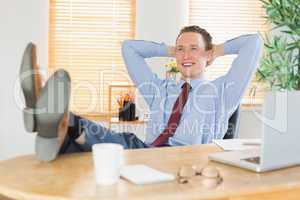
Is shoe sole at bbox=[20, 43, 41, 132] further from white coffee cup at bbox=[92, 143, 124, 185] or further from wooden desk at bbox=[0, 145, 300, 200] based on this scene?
white coffee cup at bbox=[92, 143, 124, 185]

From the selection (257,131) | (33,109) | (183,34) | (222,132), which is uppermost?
(183,34)

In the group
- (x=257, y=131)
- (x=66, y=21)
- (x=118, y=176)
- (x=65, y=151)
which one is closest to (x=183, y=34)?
(x=65, y=151)

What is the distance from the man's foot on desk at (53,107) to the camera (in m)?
1.18

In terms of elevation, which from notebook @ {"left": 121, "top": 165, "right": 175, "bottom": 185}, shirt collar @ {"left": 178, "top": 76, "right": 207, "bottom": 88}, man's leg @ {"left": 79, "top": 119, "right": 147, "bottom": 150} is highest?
shirt collar @ {"left": 178, "top": 76, "right": 207, "bottom": 88}

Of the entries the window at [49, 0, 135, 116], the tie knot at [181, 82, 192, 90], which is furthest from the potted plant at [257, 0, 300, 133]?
the window at [49, 0, 135, 116]

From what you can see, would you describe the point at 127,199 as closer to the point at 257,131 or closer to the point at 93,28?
the point at 93,28

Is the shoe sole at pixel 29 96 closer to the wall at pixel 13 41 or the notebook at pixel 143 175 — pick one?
the notebook at pixel 143 175

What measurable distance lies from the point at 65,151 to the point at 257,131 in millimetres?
2779

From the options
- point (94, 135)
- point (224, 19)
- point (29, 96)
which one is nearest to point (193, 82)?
point (94, 135)

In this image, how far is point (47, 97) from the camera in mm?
1178

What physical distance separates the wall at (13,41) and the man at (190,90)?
4.51 feet

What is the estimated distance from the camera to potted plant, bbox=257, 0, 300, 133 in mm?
1220

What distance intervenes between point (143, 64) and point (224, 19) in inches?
65.8

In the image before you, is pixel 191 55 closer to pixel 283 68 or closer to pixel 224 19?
pixel 283 68
